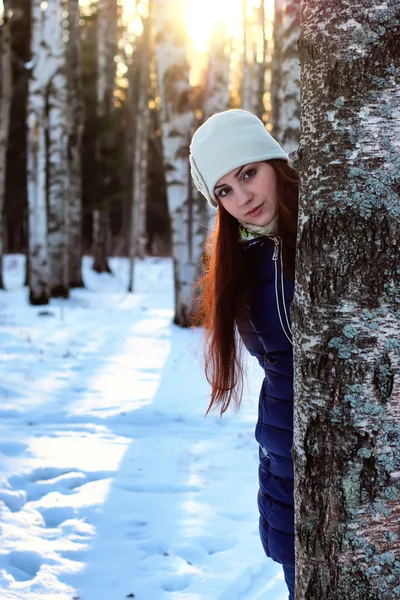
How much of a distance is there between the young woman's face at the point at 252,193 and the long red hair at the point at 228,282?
0.10ft

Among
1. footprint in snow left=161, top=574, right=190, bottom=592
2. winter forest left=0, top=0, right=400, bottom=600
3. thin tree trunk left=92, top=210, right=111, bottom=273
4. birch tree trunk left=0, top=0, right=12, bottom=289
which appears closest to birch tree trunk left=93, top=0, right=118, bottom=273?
thin tree trunk left=92, top=210, right=111, bottom=273

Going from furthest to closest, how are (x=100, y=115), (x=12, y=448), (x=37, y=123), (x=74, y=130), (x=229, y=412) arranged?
(x=100, y=115)
(x=74, y=130)
(x=37, y=123)
(x=229, y=412)
(x=12, y=448)

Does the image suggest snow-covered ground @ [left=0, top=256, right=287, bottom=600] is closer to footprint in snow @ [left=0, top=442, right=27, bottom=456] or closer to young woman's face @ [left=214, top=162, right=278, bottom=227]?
footprint in snow @ [left=0, top=442, right=27, bottom=456]

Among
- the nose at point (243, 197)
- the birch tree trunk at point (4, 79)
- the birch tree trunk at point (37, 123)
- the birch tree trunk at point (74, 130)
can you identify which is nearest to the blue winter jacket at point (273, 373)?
the nose at point (243, 197)

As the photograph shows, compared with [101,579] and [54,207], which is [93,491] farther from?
[54,207]

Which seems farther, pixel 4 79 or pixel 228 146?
pixel 4 79

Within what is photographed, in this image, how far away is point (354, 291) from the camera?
1.14 metres

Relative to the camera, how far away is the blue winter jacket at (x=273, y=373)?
161cm

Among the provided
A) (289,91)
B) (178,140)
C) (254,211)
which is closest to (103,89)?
(178,140)

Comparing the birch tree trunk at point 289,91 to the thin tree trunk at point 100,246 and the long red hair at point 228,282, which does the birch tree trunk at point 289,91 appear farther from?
the thin tree trunk at point 100,246

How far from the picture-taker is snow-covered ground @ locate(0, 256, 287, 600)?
2.52m

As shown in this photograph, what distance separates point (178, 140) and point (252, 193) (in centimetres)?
651

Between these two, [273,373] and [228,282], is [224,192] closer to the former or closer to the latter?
[228,282]

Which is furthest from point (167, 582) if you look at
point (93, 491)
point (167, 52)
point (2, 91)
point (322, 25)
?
point (2, 91)
